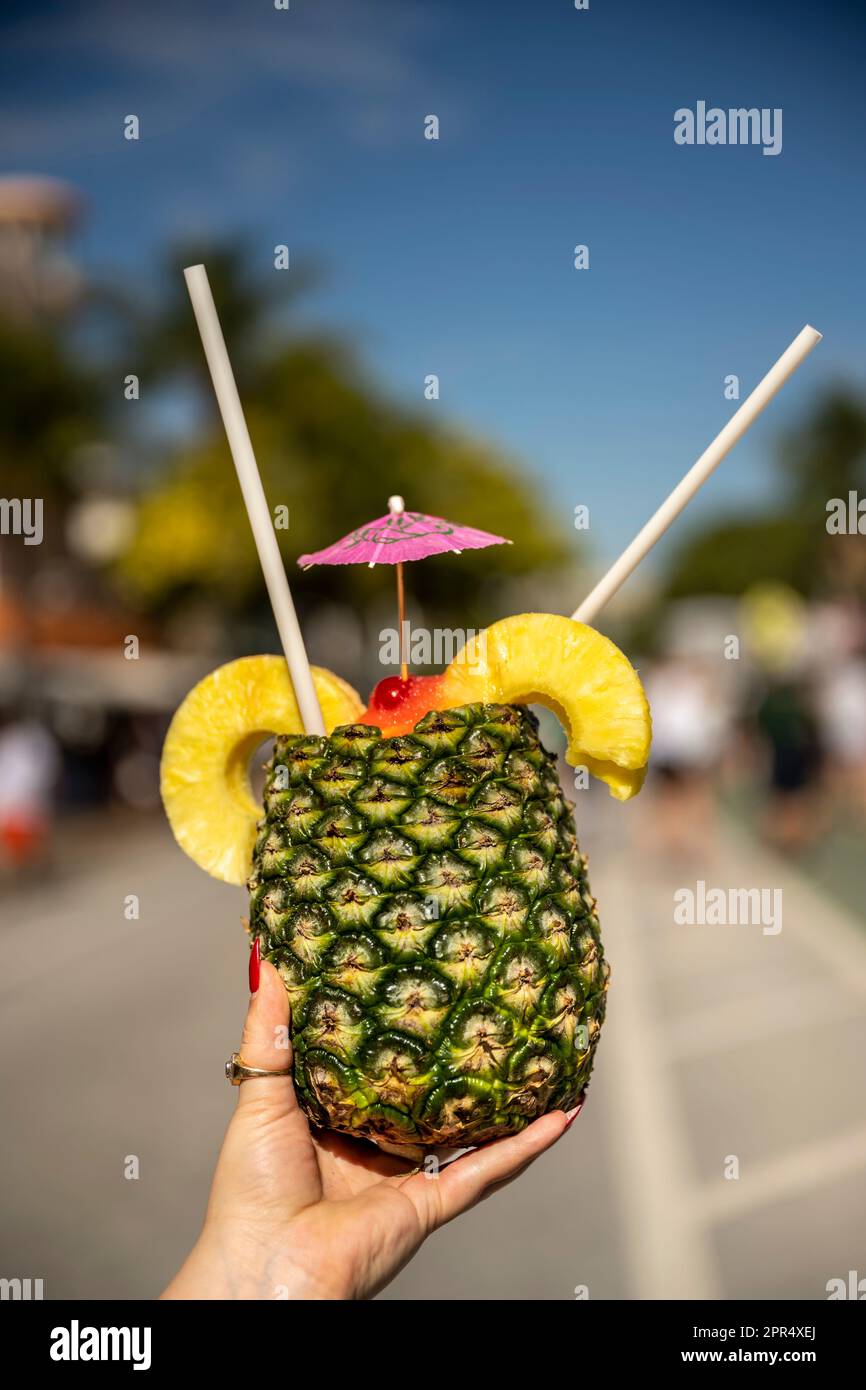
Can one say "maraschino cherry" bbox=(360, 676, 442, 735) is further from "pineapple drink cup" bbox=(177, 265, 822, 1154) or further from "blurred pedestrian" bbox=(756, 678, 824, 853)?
"blurred pedestrian" bbox=(756, 678, 824, 853)

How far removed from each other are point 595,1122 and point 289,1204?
467 cm

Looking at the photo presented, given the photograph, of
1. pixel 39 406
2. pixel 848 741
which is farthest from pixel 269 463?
pixel 848 741

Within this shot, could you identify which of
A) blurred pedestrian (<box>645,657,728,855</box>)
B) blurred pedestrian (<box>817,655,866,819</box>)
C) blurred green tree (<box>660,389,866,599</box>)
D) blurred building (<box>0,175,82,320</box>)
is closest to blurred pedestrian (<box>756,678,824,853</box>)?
blurred pedestrian (<box>645,657,728,855</box>)

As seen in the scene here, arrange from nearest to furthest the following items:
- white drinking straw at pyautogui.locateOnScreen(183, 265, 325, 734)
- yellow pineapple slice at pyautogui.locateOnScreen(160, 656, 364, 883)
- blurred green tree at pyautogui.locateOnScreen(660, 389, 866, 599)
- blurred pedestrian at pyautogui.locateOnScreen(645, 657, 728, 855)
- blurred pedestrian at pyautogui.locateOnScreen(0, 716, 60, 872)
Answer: white drinking straw at pyautogui.locateOnScreen(183, 265, 325, 734)
yellow pineapple slice at pyautogui.locateOnScreen(160, 656, 364, 883)
blurred pedestrian at pyautogui.locateOnScreen(0, 716, 60, 872)
blurred pedestrian at pyautogui.locateOnScreen(645, 657, 728, 855)
blurred green tree at pyautogui.locateOnScreen(660, 389, 866, 599)

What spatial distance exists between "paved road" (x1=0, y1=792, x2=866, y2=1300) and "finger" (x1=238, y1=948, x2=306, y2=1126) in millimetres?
2978

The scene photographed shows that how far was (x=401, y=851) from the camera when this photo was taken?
2.47 meters

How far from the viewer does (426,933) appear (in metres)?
2.44

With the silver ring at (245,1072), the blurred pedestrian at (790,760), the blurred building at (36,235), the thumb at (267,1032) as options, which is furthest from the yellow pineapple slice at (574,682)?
the blurred building at (36,235)

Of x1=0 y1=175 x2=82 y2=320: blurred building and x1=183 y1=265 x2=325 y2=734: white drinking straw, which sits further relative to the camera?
x1=0 y1=175 x2=82 y2=320: blurred building

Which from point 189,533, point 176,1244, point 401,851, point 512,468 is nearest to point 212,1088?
point 176,1244

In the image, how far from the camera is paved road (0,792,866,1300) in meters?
5.46

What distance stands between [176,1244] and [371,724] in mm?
3999

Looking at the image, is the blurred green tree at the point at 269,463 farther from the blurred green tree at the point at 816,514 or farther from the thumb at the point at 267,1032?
the blurred green tree at the point at 816,514

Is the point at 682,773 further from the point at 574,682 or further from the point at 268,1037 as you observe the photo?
the point at 268,1037
